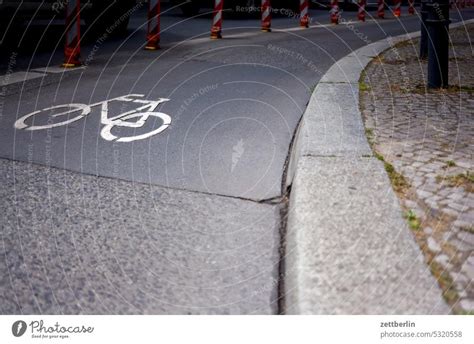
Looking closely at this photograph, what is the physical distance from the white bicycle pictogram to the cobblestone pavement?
66.1 inches

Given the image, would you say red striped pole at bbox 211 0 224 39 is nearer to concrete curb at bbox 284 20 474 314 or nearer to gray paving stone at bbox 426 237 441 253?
concrete curb at bbox 284 20 474 314

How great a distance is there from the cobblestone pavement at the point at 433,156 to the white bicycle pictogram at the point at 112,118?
66.1 inches

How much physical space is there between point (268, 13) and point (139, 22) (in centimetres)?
334

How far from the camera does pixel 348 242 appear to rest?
213 centimetres

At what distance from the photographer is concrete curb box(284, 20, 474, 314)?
1.75 m

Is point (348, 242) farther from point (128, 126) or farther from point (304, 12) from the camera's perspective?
point (304, 12)

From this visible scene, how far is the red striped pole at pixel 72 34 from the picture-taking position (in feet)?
23.4

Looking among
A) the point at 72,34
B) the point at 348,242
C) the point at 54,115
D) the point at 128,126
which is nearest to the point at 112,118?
the point at 128,126

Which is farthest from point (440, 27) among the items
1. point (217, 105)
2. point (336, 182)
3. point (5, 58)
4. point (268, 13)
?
point (268, 13)

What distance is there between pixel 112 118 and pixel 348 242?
2.90 metres

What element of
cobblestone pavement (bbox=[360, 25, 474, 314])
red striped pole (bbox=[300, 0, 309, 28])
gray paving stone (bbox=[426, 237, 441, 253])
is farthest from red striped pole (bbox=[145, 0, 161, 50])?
gray paving stone (bbox=[426, 237, 441, 253])

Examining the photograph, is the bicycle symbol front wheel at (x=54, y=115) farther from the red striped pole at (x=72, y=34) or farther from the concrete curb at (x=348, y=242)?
the red striped pole at (x=72, y=34)
